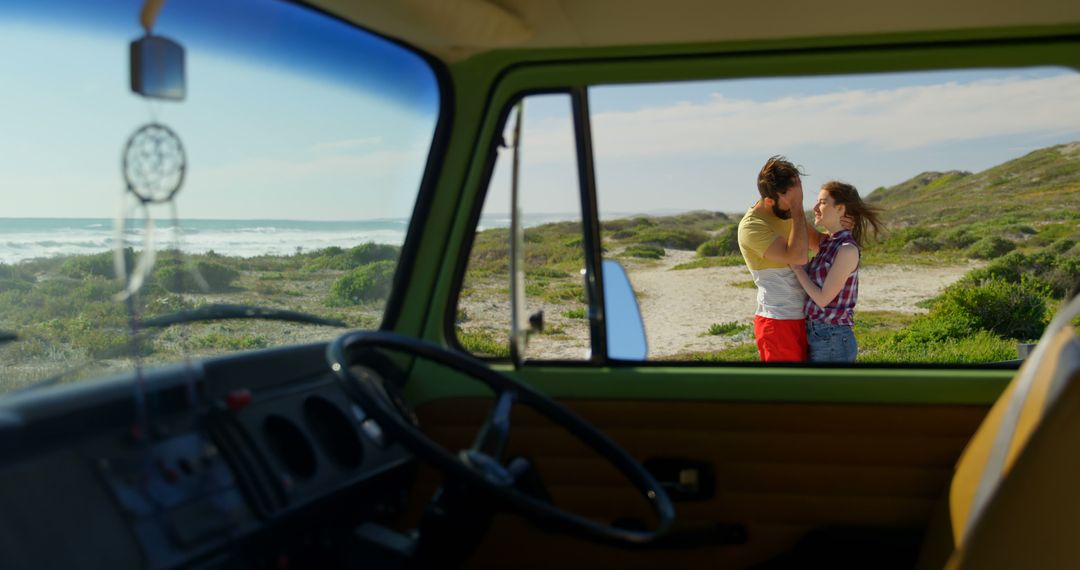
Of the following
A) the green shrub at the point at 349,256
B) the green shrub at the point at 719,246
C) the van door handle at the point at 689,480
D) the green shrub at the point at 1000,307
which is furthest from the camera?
the green shrub at the point at 1000,307

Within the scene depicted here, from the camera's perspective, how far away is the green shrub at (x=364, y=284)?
2193 mm

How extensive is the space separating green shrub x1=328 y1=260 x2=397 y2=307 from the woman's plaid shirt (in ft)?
4.85

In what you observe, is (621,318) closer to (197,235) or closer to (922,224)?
(197,235)

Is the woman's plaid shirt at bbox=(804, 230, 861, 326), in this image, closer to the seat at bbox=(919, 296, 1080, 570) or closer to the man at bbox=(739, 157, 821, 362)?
the man at bbox=(739, 157, 821, 362)

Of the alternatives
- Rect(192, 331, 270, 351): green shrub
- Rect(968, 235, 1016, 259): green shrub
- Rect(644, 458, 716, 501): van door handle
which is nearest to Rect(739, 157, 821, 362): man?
Rect(644, 458, 716, 501): van door handle

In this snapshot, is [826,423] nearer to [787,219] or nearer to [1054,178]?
[787,219]

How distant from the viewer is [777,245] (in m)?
3.30

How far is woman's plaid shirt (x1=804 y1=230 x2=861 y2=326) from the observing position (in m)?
3.22

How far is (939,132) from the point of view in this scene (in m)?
6.63

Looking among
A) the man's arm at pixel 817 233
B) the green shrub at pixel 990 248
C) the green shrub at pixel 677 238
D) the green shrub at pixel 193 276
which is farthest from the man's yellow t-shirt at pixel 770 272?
the green shrub at pixel 990 248

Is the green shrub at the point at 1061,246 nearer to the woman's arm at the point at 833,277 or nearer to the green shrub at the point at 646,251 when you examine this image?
the green shrub at the point at 646,251

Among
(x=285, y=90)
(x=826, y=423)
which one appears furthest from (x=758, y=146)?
(x=285, y=90)

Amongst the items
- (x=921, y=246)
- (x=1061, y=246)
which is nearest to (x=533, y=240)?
(x=921, y=246)

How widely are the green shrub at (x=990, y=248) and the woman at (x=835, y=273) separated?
384 cm
